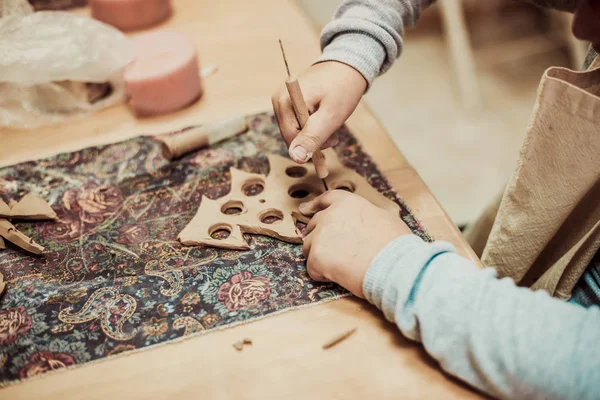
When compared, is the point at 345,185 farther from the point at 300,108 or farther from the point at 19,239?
the point at 19,239

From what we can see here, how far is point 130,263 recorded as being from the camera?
792mm

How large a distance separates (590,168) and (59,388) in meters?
0.74

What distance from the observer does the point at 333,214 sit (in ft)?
2.50

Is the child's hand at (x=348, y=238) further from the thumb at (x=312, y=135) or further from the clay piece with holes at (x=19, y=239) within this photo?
the clay piece with holes at (x=19, y=239)

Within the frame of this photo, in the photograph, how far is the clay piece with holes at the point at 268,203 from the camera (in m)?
0.81

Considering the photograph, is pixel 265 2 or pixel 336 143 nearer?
pixel 336 143

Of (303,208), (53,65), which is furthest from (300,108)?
(53,65)

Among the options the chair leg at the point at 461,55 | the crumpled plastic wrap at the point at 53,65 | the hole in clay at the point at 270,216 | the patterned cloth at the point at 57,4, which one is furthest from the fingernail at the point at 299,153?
the chair leg at the point at 461,55

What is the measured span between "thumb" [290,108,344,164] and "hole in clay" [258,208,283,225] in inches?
3.7

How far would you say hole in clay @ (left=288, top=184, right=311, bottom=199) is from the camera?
903mm

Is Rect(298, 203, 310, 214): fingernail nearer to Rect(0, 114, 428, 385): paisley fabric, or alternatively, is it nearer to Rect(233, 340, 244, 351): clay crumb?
Rect(0, 114, 428, 385): paisley fabric

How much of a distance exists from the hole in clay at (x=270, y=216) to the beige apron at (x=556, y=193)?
0.34 metres

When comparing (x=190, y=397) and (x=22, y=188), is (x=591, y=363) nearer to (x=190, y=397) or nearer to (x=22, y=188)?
(x=190, y=397)

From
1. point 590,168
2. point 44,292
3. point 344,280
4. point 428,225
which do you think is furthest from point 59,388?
point 590,168
